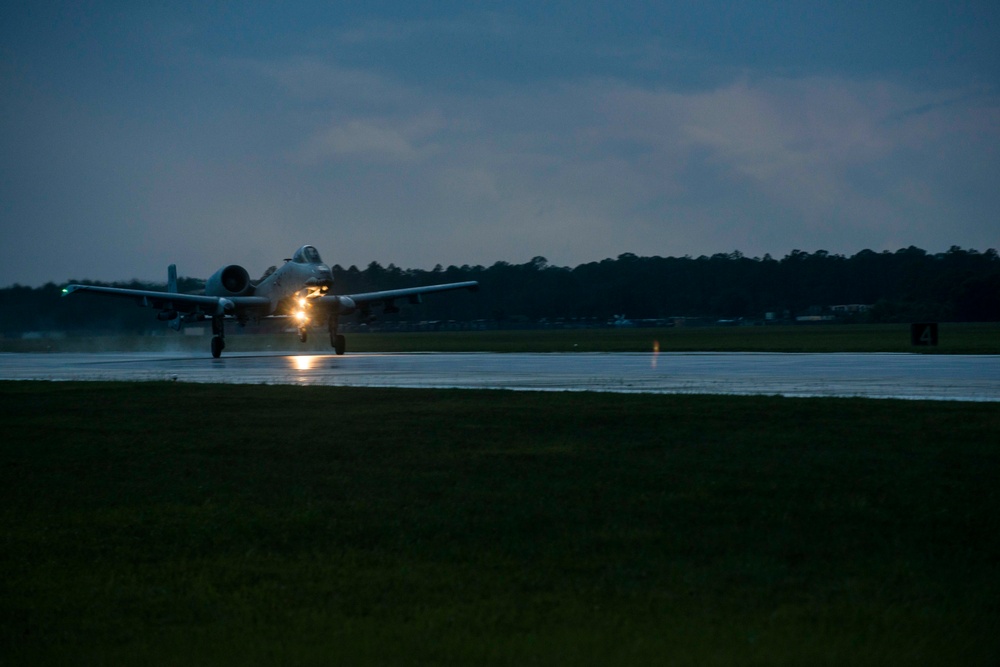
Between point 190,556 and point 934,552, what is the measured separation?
566cm

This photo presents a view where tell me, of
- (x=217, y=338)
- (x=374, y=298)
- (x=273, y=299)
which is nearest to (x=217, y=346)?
(x=217, y=338)

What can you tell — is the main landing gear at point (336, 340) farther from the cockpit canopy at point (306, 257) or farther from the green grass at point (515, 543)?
the green grass at point (515, 543)

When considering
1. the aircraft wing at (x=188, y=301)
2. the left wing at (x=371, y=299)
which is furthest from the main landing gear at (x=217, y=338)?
the left wing at (x=371, y=299)

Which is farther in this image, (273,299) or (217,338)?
(217,338)

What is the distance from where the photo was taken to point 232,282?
50.4 meters

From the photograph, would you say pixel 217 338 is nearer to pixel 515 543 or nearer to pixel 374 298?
pixel 374 298

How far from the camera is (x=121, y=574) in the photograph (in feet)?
24.2

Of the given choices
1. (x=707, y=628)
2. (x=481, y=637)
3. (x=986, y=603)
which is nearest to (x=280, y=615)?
(x=481, y=637)

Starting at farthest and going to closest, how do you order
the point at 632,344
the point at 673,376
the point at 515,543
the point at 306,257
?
1. the point at 632,344
2. the point at 306,257
3. the point at 673,376
4. the point at 515,543

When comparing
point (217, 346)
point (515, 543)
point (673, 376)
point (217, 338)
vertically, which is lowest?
point (515, 543)

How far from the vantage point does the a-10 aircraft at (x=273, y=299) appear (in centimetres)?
4647

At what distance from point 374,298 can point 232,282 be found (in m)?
7.12

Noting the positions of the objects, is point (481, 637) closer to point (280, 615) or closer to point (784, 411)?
point (280, 615)

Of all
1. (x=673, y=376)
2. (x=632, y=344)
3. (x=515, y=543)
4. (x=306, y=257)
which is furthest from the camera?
(x=632, y=344)
